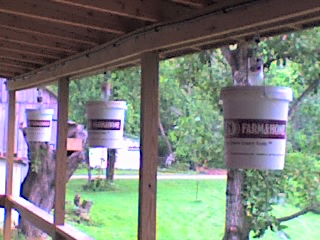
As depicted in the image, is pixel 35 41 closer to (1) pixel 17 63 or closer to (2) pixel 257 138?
(1) pixel 17 63

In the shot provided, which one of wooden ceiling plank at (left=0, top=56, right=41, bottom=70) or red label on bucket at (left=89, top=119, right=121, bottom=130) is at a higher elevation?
wooden ceiling plank at (left=0, top=56, right=41, bottom=70)

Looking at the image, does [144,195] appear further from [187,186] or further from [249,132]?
[187,186]

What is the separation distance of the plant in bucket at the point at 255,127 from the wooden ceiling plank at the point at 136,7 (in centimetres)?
57

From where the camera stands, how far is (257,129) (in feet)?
5.40

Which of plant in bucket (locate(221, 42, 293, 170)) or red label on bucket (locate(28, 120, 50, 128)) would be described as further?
red label on bucket (locate(28, 120, 50, 128))

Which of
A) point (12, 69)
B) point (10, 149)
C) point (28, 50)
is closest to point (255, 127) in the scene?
point (28, 50)

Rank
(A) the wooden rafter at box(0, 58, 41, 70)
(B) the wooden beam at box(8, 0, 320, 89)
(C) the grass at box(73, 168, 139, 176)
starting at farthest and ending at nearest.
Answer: (C) the grass at box(73, 168, 139, 176)
(A) the wooden rafter at box(0, 58, 41, 70)
(B) the wooden beam at box(8, 0, 320, 89)

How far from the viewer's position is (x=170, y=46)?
212cm

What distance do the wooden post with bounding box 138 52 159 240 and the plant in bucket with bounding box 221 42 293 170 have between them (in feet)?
1.98

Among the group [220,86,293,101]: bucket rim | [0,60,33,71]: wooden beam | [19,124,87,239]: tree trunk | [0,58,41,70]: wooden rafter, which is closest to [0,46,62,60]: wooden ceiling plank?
[0,58,41,70]: wooden rafter

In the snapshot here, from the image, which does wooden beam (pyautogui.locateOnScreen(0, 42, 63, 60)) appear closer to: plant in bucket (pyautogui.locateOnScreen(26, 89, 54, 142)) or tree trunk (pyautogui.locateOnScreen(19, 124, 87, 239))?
plant in bucket (pyautogui.locateOnScreen(26, 89, 54, 142))

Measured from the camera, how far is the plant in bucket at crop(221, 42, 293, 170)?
1.64 meters

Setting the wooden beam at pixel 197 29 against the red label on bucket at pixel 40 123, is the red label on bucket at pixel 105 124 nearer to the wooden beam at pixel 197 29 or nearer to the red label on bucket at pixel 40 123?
the wooden beam at pixel 197 29

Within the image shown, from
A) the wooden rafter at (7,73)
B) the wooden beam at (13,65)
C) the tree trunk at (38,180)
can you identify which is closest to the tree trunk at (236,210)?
the wooden beam at (13,65)
